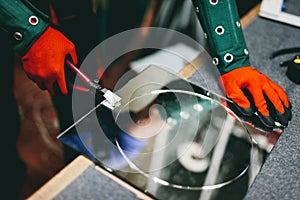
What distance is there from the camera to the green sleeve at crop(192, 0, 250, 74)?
0.78 metres

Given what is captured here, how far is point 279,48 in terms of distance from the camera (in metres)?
0.99

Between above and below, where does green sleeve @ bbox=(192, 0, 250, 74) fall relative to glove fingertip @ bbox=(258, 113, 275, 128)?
above

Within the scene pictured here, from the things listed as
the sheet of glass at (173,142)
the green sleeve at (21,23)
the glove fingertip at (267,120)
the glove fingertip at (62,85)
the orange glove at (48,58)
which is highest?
the green sleeve at (21,23)

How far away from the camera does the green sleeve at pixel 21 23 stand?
0.65 metres

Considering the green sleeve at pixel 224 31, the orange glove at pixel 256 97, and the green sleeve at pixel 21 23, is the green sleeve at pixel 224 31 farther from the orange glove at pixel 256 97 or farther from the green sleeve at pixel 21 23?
the green sleeve at pixel 21 23

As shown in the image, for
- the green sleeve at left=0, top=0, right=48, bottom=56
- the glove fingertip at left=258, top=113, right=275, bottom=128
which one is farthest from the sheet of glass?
the green sleeve at left=0, top=0, right=48, bottom=56

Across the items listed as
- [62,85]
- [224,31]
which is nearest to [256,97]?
[224,31]

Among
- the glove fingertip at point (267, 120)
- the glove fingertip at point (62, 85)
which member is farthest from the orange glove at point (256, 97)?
the glove fingertip at point (62, 85)

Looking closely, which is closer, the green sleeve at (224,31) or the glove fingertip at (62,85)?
the glove fingertip at (62,85)

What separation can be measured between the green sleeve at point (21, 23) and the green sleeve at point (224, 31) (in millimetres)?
322

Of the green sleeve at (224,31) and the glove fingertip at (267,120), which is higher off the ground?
the green sleeve at (224,31)

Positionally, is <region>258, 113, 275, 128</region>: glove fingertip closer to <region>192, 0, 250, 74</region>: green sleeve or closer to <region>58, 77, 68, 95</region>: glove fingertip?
<region>192, 0, 250, 74</region>: green sleeve

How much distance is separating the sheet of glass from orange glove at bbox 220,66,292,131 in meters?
0.03

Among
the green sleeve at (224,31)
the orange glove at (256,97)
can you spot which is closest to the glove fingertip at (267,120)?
the orange glove at (256,97)
